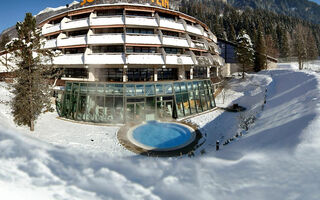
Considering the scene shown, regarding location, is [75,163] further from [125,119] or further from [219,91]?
[219,91]

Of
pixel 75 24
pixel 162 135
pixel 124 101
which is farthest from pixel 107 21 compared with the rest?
pixel 162 135

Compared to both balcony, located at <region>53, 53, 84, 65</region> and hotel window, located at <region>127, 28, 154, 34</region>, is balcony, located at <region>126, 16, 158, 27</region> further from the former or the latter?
balcony, located at <region>53, 53, 84, 65</region>

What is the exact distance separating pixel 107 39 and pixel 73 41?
18.4 feet

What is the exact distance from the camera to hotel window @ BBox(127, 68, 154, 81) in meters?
23.8

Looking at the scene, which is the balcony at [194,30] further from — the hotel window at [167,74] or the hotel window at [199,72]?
the hotel window at [167,74]

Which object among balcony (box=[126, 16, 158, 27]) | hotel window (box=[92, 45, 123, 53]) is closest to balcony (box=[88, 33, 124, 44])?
hotel window (box=[92, 45, 123, 53])

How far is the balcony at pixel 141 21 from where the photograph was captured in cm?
2157

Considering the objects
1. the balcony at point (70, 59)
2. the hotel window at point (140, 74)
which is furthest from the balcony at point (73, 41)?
the hotel window at point (140, 74)

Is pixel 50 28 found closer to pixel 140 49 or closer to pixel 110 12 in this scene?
pixel 110 12

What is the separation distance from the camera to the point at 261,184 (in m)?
3.53

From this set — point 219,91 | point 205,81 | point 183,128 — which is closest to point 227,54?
point 219,91

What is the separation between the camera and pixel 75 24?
22766mm

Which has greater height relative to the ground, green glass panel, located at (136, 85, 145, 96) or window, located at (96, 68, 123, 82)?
window, located at (96, 68, 123, 82)

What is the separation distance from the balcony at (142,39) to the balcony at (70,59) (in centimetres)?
724
